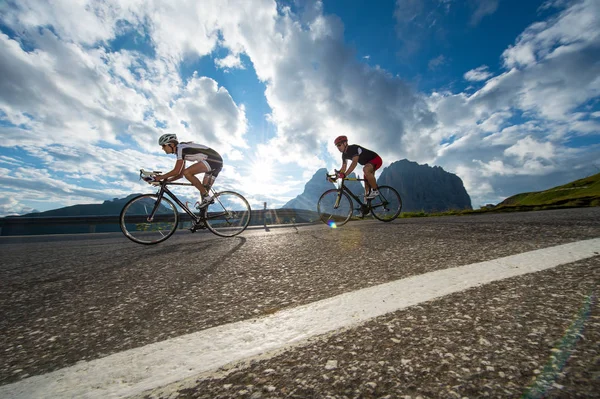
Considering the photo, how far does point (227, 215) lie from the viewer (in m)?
6.57

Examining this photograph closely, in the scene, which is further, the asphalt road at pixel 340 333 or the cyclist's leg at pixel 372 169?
the cyclist's leg at pixel 372 169

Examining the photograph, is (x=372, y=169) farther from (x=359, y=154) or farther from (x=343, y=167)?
(x=343, y=167)

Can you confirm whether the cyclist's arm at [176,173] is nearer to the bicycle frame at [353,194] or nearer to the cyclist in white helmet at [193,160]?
the cyclist in white helmet at [193,160]

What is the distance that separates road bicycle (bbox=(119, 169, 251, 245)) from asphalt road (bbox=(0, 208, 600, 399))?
114 inches

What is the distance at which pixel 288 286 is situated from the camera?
1828 mm

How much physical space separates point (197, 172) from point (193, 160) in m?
0.29

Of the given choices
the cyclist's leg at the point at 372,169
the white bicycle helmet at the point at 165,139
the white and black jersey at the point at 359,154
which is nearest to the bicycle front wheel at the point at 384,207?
the cyclist's leg at the point at 372,169

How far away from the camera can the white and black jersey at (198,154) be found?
582 cm

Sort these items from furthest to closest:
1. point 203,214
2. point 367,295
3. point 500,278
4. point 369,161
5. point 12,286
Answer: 1. point 369,161
2. point 203,214
3. point 12,286
4. point 500,278
5. point 367,295

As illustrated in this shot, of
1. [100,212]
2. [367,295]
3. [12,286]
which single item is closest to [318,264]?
[367,295]

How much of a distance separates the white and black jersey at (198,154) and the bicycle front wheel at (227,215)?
2.70ft

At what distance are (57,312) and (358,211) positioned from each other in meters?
7.47

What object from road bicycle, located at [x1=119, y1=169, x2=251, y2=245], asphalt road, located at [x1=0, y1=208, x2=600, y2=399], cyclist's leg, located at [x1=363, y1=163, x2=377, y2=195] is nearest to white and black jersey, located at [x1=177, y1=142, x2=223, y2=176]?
road bicycle, located at [x1=119, y1=169, x2=251, y2=245]

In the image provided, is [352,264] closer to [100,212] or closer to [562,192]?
[562,192]
